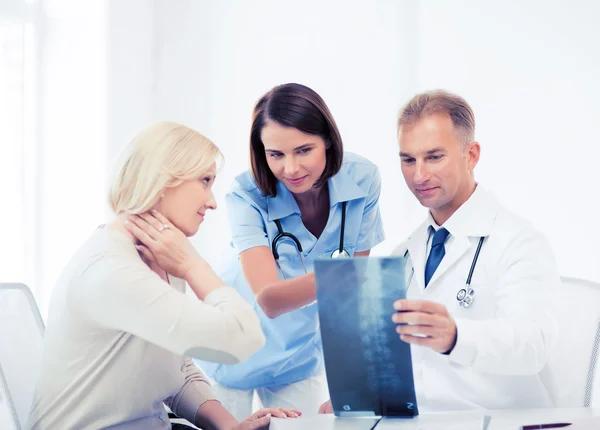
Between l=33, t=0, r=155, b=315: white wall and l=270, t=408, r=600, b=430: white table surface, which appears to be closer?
l=270, t=408, r=600, b=430: white table surface

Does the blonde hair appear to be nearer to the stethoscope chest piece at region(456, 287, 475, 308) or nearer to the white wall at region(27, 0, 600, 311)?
the stethoscope chest piece at region(456, 287, 475, 308)

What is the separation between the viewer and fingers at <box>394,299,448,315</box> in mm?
1144

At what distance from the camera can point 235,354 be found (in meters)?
1.23

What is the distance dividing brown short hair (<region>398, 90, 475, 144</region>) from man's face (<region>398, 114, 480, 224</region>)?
0.04 feet

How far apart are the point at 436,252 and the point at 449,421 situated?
515mm

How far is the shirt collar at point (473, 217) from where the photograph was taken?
162 cm

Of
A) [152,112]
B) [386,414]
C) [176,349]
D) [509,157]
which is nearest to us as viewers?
[176,349]

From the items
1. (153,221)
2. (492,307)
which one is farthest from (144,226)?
(492,307)

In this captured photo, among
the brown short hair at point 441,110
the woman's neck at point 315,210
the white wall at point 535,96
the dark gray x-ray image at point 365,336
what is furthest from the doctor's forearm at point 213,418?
the white wall at point 535,96

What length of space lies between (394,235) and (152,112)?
1.27 metres

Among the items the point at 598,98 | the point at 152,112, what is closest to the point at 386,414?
the point at 598,98

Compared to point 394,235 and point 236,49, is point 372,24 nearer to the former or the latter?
point 236,49

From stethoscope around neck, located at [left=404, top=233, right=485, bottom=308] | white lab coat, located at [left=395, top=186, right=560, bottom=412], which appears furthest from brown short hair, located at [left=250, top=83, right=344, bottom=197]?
stethoscope around neck, located at [left=404, top=233, right=485, bottom=308]

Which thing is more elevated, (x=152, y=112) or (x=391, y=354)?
(x=152, y=112)
